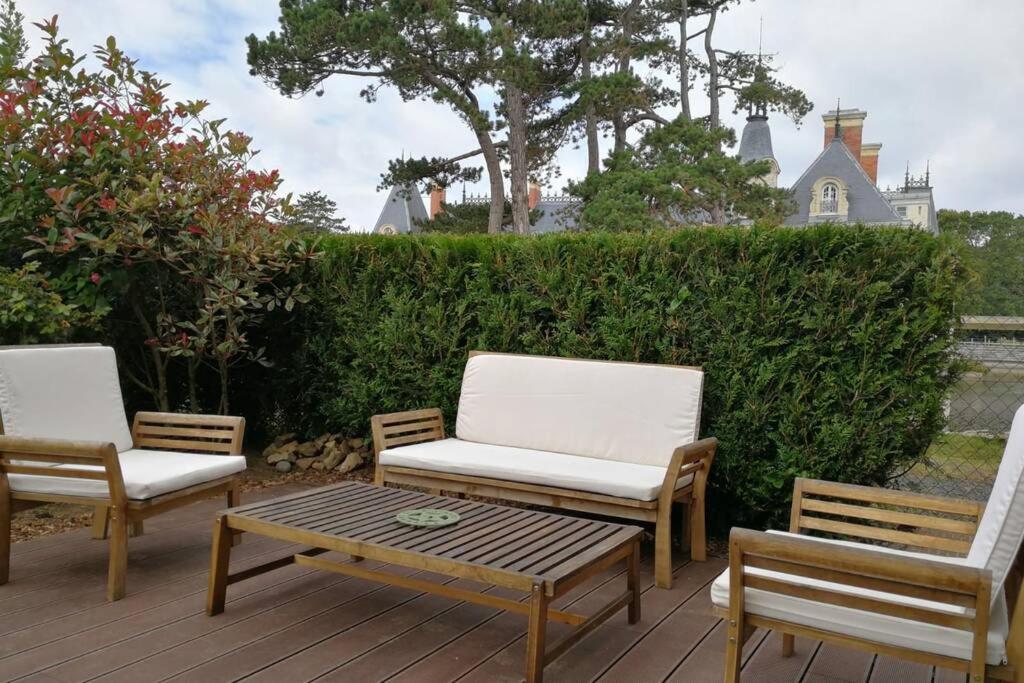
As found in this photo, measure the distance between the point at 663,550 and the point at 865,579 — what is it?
1.56 metres

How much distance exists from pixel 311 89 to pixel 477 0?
144 inches

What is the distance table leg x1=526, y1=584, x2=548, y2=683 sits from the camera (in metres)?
2.26

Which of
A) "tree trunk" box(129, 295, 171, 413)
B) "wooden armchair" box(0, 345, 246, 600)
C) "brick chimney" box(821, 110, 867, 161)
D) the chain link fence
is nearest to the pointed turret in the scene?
"brick chimney" box(821, 110, 867, 161)

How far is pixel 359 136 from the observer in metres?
12.5

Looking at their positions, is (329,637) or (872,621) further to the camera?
(329,637)

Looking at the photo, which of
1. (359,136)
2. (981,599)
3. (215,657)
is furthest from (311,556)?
(359,136)

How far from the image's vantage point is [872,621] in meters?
1.96

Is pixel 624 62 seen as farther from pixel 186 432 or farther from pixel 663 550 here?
pixel 663 550

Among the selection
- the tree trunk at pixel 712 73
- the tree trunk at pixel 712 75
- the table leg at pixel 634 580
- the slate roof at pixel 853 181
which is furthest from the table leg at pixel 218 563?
the slate roof at pixel 853 181

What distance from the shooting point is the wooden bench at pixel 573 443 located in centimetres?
352

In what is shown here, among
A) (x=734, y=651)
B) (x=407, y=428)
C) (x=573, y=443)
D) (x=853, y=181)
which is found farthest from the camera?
(x=853, y=181)

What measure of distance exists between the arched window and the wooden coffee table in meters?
27.9

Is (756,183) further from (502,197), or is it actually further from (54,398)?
(54,398)

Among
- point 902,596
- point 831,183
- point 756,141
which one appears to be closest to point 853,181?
point 831,183
